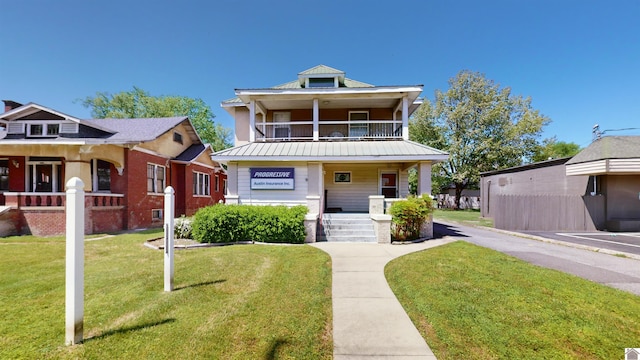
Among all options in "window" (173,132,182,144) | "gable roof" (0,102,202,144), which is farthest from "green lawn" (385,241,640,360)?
"window" (173,132,182,144)

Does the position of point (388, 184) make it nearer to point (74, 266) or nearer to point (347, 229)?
point (347, 229)

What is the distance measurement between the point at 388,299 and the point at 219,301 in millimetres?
2851

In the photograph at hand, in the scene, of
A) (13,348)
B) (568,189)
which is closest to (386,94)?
(568,189)

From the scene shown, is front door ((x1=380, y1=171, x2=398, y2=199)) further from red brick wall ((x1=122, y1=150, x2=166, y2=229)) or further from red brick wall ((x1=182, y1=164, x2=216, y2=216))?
red brick wall ((x1=122, y1=150, x2=166, y2=229))

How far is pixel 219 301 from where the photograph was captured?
4.35 m

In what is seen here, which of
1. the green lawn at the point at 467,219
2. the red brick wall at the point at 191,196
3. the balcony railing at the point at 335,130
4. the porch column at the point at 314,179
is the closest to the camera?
the porch column at the point at 314,179

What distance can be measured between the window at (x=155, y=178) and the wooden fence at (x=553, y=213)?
64.6 feet

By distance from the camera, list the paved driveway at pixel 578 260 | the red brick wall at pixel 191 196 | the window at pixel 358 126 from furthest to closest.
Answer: the red brick wall at pixel 191 196
the window at pixel 358 126
the paved driveway at pixel 578 260

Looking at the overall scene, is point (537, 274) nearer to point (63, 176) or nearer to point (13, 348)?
point (13, 348)

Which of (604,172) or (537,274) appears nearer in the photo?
(537,274)

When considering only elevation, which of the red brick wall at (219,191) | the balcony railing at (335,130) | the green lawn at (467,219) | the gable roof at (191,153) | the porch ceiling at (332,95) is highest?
the porch ceiling at (332,95)

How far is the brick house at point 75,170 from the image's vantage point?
11.9m

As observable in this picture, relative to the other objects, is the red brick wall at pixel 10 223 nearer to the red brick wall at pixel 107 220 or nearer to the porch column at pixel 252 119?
the red brick wall at pixel 107 220

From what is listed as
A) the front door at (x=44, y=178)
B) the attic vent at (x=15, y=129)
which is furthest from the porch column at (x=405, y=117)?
the attic vent at (x=15, y=129)
